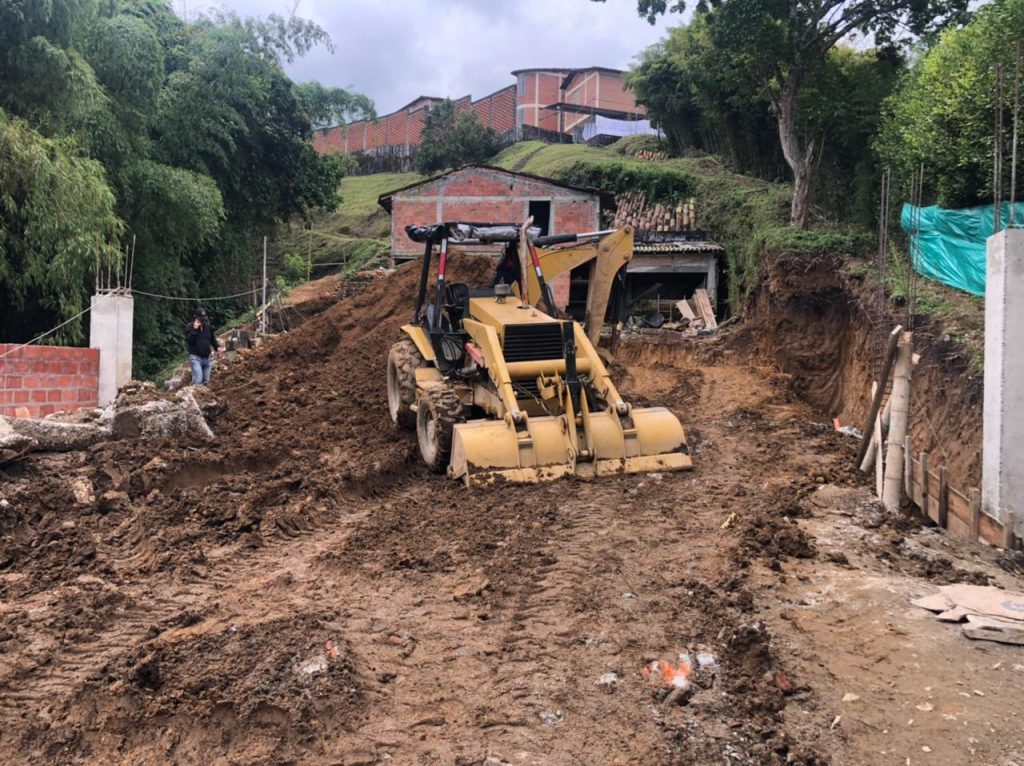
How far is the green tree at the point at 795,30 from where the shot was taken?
16922 mm

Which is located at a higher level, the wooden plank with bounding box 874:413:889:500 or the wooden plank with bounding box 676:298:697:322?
the wooden plank with bounding box 676:298:697:322

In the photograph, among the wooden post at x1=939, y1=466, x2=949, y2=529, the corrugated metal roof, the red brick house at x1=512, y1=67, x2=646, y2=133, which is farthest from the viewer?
the red brick house at x1=512, y1=67, x2=646, y2=133

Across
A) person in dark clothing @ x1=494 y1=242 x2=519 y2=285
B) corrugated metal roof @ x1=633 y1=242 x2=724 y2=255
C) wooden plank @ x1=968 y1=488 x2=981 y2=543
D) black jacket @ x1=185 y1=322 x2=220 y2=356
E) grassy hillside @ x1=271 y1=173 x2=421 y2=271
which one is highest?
grassy hillside @ x1=271 y1=173 x2=421 y2=271

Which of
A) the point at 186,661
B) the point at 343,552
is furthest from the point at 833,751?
the point at 343,552

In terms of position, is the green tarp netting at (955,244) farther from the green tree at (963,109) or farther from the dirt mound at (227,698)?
the dirt mound at (227,698)

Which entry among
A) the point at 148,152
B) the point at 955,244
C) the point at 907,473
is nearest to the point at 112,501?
the point at 907,473

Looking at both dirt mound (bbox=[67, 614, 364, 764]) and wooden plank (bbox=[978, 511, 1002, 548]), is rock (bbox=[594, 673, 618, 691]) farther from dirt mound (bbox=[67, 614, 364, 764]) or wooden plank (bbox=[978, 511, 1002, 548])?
wooden plank (bbox=[978, 511, 1002, 548])

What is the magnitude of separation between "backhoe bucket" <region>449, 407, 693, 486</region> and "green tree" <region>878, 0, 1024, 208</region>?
5943 mm

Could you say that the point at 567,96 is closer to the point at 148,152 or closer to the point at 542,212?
the point at 542,212

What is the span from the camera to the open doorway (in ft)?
76.8

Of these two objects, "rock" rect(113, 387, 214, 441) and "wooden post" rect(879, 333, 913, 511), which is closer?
"wooden post" rect(879, 333, 913, 511)

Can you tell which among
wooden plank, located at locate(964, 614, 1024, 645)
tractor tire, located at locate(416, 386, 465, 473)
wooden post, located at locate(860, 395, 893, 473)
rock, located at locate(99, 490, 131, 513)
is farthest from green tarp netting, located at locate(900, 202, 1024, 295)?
rock, located at locate(99, 490, 131, 513)

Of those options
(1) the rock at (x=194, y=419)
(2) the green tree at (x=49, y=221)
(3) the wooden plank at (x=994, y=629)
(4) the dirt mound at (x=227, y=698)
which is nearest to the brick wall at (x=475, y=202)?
(2) the green tree at (x=49, y=221)

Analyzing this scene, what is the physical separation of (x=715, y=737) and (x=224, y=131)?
72.5ft
